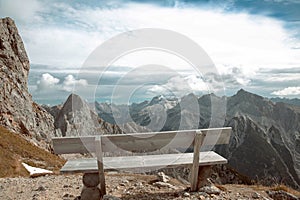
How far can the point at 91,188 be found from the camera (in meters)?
7.21

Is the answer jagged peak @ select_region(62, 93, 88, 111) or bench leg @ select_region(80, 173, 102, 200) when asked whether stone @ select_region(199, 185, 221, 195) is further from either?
jagged peak @ select_region(62, 93, 88, 111)

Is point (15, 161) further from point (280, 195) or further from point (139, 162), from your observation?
point (280, 195)

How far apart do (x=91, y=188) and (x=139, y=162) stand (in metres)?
1.36

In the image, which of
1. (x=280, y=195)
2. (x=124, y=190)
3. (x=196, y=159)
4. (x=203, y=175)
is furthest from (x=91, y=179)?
(x=280, y=195)

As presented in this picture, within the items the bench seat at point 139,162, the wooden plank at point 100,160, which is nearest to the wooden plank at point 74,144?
the wooden plank at point 100,160

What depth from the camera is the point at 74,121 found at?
90.0m

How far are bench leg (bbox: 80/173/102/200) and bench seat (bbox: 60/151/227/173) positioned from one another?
11.6 inches

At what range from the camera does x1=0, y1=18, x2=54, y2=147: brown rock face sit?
40719mm

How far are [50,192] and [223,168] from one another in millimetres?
93671

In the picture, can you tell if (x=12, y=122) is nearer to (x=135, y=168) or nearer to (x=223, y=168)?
(x=135, y=168)

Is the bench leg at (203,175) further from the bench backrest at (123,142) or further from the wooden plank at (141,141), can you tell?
the wooden plank at (141,141)

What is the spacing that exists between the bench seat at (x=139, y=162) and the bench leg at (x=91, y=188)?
0.97 ft

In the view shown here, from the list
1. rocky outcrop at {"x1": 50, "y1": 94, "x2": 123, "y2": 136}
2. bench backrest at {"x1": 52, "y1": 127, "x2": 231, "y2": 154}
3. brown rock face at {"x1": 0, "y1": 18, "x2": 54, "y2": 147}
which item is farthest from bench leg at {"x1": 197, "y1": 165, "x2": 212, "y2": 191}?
rocky outcrop at {"x1": 50, "y1": 94, "x2": 123, "y2": 136}

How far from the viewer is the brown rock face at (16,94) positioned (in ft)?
134
